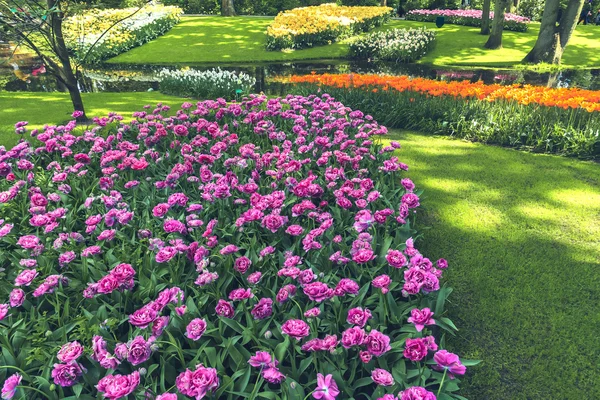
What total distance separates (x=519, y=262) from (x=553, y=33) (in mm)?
14054

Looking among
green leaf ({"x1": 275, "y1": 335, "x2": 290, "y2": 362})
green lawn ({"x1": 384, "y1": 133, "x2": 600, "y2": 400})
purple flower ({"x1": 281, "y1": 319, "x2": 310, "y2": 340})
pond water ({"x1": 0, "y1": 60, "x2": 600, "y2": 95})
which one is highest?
purple flower ({"x1": 281, "y1": 319, "x2": 310, "y2": 340})

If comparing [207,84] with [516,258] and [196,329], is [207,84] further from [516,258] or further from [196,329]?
[196,329]

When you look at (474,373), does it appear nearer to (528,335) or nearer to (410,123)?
(528,335)

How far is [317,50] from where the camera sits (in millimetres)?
18797

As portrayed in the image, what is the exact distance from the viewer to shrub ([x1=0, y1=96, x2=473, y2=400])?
2.21 m

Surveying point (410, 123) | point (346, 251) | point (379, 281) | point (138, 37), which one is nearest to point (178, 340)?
point (379, 281)

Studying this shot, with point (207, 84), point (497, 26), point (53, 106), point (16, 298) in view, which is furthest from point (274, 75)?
point (16, 298)

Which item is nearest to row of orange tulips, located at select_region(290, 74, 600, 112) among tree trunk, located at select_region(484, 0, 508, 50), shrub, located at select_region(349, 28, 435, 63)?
shrub, located at select_region(349, 28, 435, 63)

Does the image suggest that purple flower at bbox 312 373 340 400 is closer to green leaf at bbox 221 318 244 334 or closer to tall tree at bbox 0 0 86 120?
green leaf at bbox 221 318 244 334

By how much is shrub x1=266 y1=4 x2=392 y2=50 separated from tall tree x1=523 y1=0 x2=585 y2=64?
363 inches

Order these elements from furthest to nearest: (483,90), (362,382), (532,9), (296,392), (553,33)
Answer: (532,9)
(553,33)
(483,90)
(362,382)
(296,392)

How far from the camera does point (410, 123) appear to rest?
787 centimetres

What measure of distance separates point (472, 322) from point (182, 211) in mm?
2874

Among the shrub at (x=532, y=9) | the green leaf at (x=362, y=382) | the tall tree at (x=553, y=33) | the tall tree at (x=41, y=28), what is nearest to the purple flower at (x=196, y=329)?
the green leaf at (x=362, y=382)
